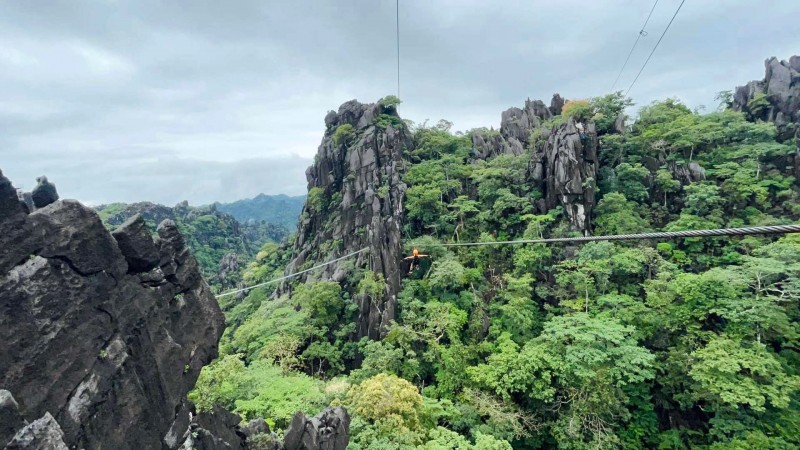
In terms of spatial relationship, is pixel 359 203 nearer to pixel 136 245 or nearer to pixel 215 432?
pixel 215 432

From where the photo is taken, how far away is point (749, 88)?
25.5m

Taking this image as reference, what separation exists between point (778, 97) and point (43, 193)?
3588 cm

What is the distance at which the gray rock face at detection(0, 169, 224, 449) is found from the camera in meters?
4.48

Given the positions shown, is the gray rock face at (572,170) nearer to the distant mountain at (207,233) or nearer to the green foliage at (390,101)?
the green foliage at (390,101)

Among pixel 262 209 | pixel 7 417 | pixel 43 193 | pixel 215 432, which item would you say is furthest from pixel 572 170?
pixel 262 209

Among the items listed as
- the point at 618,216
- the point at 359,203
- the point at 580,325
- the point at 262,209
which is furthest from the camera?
the point at 262,209

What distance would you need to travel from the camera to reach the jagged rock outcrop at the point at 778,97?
22266mm

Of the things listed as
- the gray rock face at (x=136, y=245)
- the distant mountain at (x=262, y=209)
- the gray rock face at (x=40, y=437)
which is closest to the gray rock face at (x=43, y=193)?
the gray rock face at (x=136, y=245)

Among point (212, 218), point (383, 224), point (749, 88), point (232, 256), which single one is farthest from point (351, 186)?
point (212, 218)

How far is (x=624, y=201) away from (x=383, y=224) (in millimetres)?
13762

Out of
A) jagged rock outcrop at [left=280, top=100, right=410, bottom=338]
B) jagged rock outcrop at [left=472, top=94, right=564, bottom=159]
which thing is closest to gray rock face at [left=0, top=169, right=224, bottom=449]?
jagged rock outcrop at [left=280, top=100, right=410, bottom=338]

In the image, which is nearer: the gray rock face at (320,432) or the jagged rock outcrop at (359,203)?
the gray rock face at (320,432)

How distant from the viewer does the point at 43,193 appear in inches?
208

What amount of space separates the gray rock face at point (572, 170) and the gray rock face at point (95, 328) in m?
19.8
